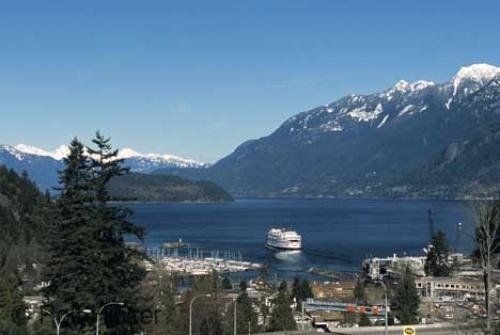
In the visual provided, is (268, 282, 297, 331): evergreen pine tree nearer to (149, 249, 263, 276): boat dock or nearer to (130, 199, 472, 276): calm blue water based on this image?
(130, 199, 472, 276): calm blue water

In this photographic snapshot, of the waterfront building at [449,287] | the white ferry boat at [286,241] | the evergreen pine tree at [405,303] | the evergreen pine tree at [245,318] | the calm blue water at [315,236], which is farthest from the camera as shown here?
the white ferry boat at [286,241]

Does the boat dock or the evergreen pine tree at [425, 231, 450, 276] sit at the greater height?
the evergreen pine tree at [425, 231, 450, 276]

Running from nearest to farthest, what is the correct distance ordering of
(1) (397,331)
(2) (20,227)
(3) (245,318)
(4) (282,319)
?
(1) (397,331) → (4) (282,319) → (3) (245,318) → (2) (20,227)

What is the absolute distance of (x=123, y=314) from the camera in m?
25.5

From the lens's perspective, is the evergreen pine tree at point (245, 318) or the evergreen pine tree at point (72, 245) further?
the evergreen pine tree at point (245, 318)

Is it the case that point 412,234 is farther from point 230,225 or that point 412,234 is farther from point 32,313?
point 32,313

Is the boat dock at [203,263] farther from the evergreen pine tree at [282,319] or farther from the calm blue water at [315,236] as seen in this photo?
the evergreen pine tree at [282,319]

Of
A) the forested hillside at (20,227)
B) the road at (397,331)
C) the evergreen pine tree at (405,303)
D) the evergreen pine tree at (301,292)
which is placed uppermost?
the forested hillside at (20,227)

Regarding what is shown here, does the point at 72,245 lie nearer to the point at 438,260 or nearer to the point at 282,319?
the point at 282,319

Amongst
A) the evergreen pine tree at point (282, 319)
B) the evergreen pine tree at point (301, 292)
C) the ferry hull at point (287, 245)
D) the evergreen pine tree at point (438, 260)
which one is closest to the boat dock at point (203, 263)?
the ferry hull at point (287, 245)

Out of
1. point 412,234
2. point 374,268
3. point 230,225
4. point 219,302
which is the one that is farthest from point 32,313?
point 230,225

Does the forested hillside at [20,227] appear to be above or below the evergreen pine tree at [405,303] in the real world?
above

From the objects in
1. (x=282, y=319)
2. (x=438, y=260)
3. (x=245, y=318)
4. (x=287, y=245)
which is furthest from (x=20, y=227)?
(x=282, y=319)

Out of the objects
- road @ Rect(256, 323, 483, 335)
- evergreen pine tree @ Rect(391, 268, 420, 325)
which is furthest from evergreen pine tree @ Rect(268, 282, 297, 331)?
road @ Rect(256, 323, 483, 335)
